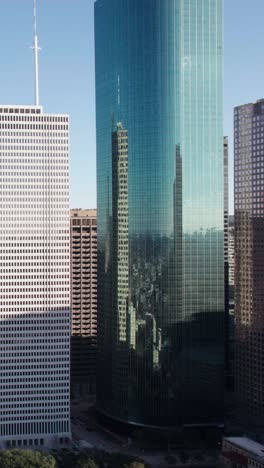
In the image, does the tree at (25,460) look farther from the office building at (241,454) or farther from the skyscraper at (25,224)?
the office building at (241,454)

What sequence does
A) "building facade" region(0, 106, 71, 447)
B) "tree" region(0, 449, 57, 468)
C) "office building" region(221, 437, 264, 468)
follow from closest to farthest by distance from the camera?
"tree" region(0, 449, 57, 468), "office building" region(221, 437, 264, 468), "building facade" region(0, 106, 71, 447)

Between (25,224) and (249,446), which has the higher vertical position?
(25,224)

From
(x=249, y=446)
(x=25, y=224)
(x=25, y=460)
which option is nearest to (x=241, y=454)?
(x=249, y=446)

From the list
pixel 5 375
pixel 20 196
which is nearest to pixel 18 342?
pixel 5 375

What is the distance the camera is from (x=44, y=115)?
646ft

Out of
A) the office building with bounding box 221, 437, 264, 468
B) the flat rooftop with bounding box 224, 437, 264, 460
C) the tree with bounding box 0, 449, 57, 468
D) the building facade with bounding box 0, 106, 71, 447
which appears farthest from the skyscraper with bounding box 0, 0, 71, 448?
the flat rooftop with bounding box 224, 437, 264, 460

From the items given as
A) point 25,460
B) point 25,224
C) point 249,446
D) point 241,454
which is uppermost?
point 25,224

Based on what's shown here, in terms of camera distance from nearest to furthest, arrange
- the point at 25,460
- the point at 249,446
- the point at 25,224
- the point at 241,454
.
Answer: the point at 25,460 → the point at 241,454 → the point at 249,446 → the point at 25,224

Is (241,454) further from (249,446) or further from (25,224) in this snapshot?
(25,224)

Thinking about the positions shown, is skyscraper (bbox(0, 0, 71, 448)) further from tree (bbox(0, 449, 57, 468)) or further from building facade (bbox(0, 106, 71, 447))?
tree (bbox(0, 449, 57, 468))

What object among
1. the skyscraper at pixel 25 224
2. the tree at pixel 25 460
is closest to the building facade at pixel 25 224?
the skyscraper at pixel 25 224

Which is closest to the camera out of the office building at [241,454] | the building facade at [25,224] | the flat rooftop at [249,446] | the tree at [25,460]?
the tree at [25,460]

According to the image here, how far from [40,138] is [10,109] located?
11.5 metres

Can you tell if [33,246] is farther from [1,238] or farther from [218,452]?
[218,452]
